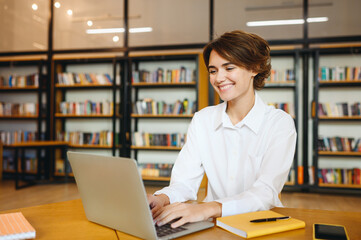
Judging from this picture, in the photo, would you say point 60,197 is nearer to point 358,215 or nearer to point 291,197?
point 291,197

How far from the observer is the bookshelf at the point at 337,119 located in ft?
15.4

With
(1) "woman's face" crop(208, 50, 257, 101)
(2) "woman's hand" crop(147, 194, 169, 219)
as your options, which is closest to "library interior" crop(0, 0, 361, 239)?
(1) "woman's face" crop(208, 50, 257, 101)

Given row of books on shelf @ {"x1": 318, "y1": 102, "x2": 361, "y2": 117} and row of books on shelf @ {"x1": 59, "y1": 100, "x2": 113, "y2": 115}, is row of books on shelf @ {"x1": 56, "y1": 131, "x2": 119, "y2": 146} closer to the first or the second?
row of books on shelf @ {"x1": 59, "y1": 100, "x2": 113, "y2": 115}

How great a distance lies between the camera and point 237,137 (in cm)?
148

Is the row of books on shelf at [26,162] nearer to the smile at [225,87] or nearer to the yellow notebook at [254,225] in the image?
the smile at [225,87]

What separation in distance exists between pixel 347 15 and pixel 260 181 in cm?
469

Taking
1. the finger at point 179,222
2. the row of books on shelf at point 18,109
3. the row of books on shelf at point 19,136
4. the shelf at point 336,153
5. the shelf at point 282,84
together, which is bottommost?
the shelf at point 336,153

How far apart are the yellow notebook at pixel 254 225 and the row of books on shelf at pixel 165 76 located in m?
4.31

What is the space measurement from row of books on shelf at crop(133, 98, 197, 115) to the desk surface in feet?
13.2

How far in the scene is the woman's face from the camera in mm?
1408

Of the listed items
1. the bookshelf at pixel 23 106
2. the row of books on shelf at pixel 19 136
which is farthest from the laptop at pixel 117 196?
the row of books on shelf at pixel 19 136

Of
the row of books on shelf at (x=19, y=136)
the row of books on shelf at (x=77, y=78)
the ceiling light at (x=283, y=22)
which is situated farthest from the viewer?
the row of books on shelf at (x=19, y=136)

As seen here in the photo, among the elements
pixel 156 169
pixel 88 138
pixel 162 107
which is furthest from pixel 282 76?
pixel 88 138

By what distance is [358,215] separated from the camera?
107cm
